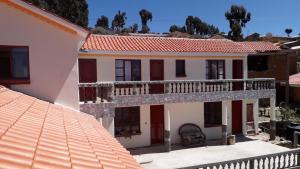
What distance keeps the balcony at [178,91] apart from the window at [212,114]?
1999 mm

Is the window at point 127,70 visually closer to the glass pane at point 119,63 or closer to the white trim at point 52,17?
the glass pane at point 119,63

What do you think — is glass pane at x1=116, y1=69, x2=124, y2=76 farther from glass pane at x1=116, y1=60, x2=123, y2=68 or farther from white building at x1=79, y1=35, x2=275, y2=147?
glass pane at x1=116, y1=60, x2=123, y2=68

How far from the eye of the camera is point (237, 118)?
2588cm

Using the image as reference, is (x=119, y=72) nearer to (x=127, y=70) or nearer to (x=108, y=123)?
(x=127, y=70)

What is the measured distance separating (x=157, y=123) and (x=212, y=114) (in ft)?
15.5

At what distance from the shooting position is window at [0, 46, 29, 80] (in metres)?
11.2

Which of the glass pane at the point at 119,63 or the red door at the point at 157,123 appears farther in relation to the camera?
the red door at the point at 157,123

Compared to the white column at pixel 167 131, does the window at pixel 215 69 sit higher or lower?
higher

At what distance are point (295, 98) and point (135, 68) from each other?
72.1 feet

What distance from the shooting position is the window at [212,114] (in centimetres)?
2456

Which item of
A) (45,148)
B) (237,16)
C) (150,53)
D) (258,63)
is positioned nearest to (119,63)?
(150,53)

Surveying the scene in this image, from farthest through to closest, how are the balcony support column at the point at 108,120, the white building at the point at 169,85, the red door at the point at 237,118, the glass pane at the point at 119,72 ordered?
the red door at the point at 237,118 → the glass pane at the point at 119,72 → the white building at the point at 169,85 → the balcony support column at the point at 108,120

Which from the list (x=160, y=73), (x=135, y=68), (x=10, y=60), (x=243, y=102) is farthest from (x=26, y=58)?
(x=243, y=102)

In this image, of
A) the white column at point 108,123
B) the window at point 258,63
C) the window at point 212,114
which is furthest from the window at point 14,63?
the window at point 258,63
